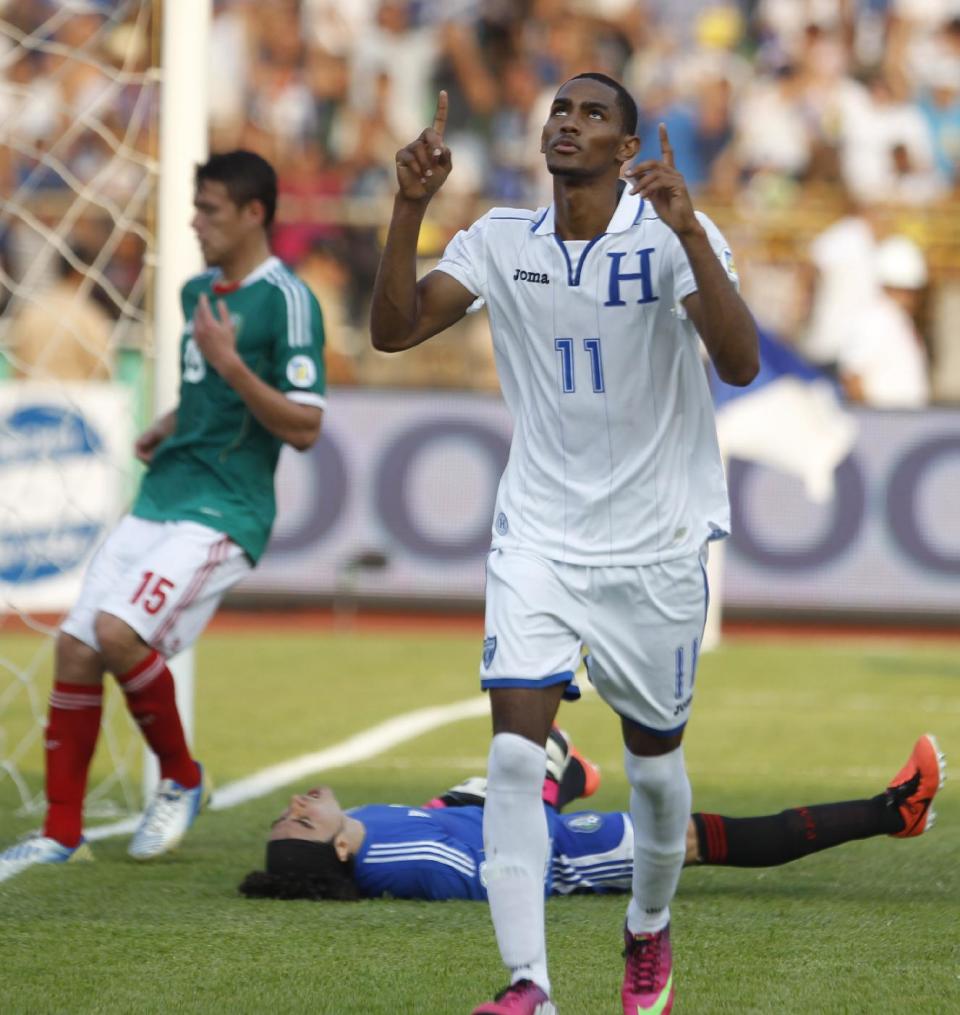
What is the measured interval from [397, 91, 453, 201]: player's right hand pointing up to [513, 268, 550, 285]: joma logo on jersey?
0.27m

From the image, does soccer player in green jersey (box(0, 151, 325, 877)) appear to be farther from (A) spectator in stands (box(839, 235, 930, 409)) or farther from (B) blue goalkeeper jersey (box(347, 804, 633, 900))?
(A) spectator in stands (box(839, 235, 930, 409))

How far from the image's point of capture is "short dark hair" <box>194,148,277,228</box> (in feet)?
19.8

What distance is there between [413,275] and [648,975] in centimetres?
156

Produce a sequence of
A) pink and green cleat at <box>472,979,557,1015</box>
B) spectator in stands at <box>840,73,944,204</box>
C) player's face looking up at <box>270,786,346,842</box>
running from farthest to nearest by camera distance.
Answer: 1. spectator in stands at <box>840,73,944,204</box>
2. player's face looking up at <box>270,786,346,842</box>
3. pink and green cleat at <box>472,979,557,1015</box>

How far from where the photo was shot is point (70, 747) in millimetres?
5941

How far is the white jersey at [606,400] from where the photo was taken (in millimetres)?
4074

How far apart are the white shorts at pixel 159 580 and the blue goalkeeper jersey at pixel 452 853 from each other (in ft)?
3.12

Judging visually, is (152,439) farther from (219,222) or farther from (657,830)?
(657,830)

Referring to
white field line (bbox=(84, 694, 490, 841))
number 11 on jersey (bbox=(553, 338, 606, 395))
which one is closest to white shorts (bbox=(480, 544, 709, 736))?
number 11 on jersey (bbox=(553, 338, 606, 395))

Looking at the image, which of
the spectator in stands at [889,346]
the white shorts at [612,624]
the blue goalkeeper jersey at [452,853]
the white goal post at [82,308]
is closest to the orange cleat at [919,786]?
the blue goalkeeper jersey at [452,853]

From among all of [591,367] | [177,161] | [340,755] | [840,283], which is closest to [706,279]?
[591,367]

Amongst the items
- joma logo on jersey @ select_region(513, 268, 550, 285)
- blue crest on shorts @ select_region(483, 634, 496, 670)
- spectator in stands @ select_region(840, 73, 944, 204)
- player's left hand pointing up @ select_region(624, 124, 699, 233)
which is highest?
spectator in stands @ select_region(840, 73, 944, 204)

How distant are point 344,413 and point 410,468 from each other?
602 millimetres

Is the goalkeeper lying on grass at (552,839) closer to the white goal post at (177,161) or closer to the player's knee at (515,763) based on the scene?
the player's knee at (515,763)
